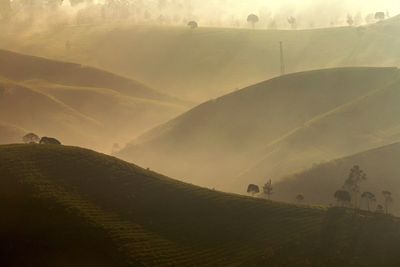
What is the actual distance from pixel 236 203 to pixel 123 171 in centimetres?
2296

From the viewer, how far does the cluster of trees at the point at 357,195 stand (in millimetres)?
137875

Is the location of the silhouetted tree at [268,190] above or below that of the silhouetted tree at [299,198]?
above

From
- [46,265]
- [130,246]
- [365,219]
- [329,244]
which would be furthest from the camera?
[365,219]

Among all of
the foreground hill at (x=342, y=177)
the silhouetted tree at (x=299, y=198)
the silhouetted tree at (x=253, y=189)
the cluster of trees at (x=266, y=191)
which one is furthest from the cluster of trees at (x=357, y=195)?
the silhouetted tree at (x=253, y=189)

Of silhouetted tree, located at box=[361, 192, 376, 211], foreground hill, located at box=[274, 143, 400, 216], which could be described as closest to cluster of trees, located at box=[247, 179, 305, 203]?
foreground hill, located at box=[274, 143, 400, 216]

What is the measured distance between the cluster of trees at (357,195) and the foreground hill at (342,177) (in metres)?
2.34

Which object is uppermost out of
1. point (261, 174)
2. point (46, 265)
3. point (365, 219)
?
point (261, 174)

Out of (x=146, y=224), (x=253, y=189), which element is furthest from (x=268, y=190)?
(x=146, y=224)

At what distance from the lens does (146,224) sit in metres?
96.6

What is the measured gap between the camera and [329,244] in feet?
300

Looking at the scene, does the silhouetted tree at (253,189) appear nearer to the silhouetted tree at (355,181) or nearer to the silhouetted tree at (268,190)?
the silhouetted tree at (268,190)

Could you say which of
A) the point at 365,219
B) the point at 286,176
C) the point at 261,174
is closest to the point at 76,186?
the point at 365,219

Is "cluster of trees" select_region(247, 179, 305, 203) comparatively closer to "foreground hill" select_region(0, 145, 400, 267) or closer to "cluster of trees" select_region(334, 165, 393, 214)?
"cluster of trees" select_region(334, 165, 393, 214)

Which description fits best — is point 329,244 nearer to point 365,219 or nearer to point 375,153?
point 365,219
